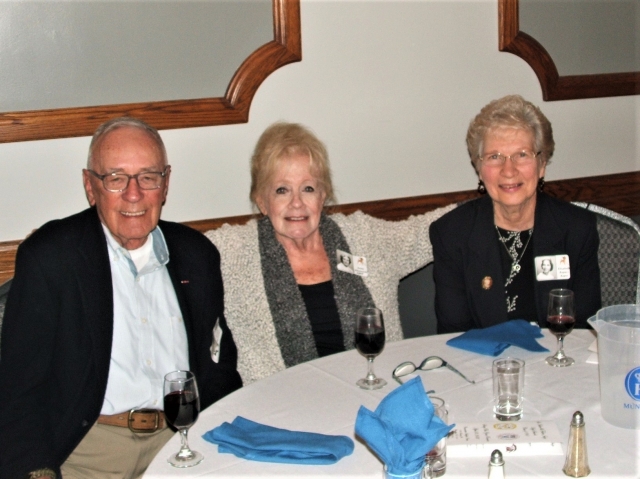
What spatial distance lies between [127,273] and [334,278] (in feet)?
2.66

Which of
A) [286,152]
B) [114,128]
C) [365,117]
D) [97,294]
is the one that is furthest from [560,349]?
[365,117]

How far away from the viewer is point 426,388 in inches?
82.0

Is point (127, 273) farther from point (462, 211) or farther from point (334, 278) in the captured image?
point (462, 211)

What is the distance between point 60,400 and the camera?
90.2 inches

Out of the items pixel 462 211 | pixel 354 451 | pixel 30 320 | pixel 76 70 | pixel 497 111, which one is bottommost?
pixel 354 451

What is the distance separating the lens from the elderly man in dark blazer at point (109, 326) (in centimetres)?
219

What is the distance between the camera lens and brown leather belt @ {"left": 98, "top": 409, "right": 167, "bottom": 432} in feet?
7.88

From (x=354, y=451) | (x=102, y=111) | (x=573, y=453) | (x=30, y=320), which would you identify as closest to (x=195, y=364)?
(x=30, y=320)

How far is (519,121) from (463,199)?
919 mm

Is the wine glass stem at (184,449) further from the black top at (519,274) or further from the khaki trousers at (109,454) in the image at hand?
the black top at (519,274)

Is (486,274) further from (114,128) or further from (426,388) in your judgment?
(114,128)

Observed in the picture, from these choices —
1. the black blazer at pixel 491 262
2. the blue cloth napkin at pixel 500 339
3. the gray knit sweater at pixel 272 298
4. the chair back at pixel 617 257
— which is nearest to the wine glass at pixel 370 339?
the blue cloth napkin at pixel 500 339

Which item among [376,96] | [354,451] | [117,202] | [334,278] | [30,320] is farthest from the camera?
[376,96]

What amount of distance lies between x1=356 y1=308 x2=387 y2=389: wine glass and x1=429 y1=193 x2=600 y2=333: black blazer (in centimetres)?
86
